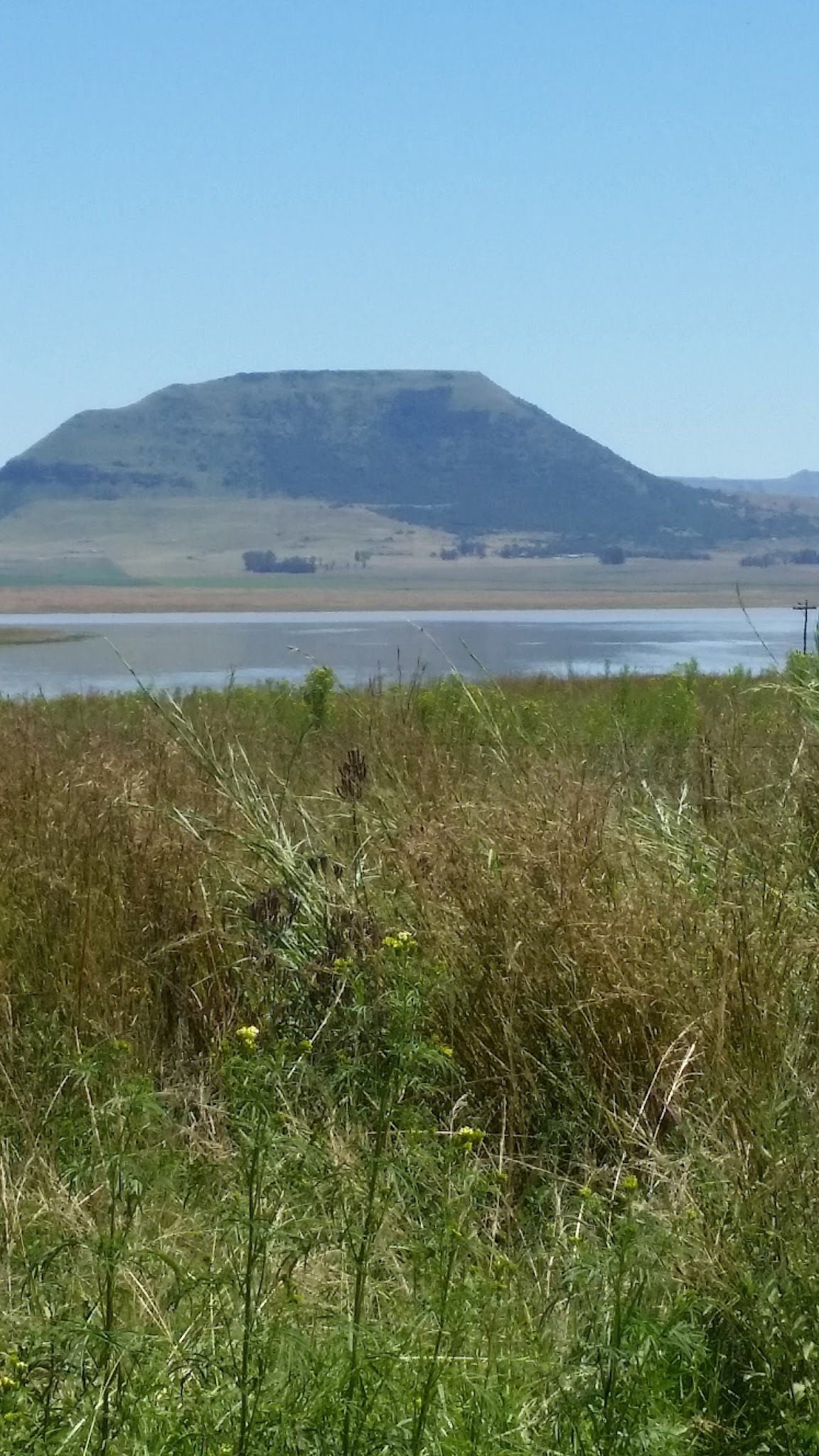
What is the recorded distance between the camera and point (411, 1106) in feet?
11.0

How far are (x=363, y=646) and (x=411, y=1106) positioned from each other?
147ft

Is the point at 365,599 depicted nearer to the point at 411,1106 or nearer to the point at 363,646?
the point at 363,646

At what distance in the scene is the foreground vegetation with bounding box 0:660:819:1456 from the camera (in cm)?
258

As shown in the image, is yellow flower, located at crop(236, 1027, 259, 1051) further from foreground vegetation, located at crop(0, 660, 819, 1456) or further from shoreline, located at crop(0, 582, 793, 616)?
shoreline, located at crop(0, 582, 793, 616)

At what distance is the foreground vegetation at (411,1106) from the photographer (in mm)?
2578

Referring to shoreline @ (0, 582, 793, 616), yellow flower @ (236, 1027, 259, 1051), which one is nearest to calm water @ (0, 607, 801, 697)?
yellow flower @ (236, 1027, 259, 1051)

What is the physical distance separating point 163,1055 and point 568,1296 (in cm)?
203

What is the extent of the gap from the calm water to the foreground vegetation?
3.05 metres

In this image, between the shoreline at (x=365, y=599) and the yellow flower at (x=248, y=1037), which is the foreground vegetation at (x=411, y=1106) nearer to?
the yellow flower at (x=248, y=1037)

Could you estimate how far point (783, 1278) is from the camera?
9.04 ft

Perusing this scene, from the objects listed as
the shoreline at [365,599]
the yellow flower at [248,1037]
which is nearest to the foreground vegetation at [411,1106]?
the yellow flower at [248,1037]

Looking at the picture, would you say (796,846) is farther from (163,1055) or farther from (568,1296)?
(568,1296)

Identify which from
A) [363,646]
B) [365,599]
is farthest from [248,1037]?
[365,599]

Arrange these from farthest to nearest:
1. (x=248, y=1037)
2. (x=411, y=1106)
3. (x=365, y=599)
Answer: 1. (x=365, y=599)
2. (x=411, y=1106)
3. (x=248, y=1037)
